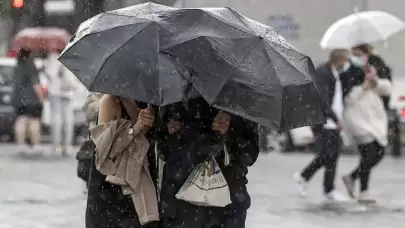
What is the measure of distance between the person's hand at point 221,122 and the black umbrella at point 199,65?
0.35 m

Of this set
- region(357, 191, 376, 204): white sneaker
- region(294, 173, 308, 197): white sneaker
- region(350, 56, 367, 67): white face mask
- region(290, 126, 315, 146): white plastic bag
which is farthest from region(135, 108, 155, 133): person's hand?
region(290, 126, 315, 146): white plastic bag

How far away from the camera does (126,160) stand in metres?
5.75

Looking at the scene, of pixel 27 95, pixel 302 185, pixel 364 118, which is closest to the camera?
pixel 364 118

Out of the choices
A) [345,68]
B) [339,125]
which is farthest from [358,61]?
[339,125]

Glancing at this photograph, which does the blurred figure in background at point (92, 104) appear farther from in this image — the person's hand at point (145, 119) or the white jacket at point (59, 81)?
the white jacket at point (59, 81)

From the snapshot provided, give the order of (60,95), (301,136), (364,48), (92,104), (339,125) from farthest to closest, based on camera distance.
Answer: (301,136) → (60,95) → (364,48) → (339,125) → (92,104)

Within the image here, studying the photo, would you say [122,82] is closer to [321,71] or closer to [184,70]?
[184,70]

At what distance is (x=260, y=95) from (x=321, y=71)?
19.4 ft

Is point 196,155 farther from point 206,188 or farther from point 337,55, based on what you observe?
point 337,55

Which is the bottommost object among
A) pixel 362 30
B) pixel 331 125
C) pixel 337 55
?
pixel 331 125

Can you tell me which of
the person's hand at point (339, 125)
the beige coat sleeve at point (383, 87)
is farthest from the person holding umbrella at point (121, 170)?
the beige coat sleeve at point (383, 87)

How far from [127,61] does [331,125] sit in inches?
237

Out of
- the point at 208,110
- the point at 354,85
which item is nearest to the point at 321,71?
the point at 354,85

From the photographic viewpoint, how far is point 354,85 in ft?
37.0
